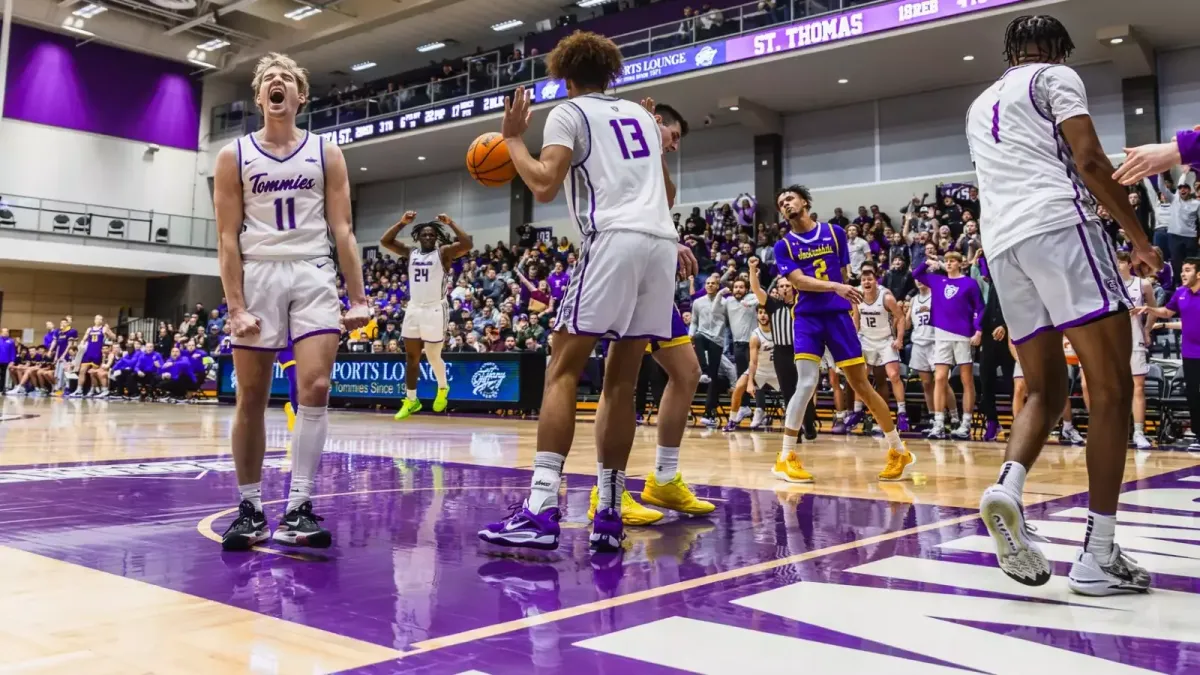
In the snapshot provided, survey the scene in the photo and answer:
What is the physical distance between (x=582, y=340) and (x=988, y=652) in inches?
67.0

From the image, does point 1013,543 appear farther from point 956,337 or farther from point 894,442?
point 956,337

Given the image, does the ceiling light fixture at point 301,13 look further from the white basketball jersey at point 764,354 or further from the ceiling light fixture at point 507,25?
the white basketball jersey at point 764,354

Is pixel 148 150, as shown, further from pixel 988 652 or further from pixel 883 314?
pixel 988 652

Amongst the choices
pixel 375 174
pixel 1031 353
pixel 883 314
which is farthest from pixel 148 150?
pixel 1031 353

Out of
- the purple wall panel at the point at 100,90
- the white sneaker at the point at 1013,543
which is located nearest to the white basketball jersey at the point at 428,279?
the white sneaker at the point at 1013,543

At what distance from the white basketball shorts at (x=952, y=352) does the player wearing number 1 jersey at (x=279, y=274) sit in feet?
25.7

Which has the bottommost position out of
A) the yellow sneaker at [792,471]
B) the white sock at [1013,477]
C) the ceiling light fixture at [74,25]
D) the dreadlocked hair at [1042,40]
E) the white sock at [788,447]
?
the yellow sneaker at [792,471]

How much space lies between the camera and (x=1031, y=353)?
2.95 m

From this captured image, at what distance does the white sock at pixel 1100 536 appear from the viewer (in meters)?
2.55

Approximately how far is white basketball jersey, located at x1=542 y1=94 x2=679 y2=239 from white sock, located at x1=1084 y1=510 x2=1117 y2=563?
5.57 feet

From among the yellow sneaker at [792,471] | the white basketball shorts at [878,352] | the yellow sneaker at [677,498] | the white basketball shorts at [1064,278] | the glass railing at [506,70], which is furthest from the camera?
the glass railing at [506,70]

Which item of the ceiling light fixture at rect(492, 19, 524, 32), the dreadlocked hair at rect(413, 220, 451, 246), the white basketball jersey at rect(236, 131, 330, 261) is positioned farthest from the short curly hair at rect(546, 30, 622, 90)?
the ceiling light fixture at rect(492, 19, 524, 32)

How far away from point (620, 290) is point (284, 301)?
1.27 meters

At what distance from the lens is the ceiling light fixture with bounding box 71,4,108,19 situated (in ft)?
80.6
